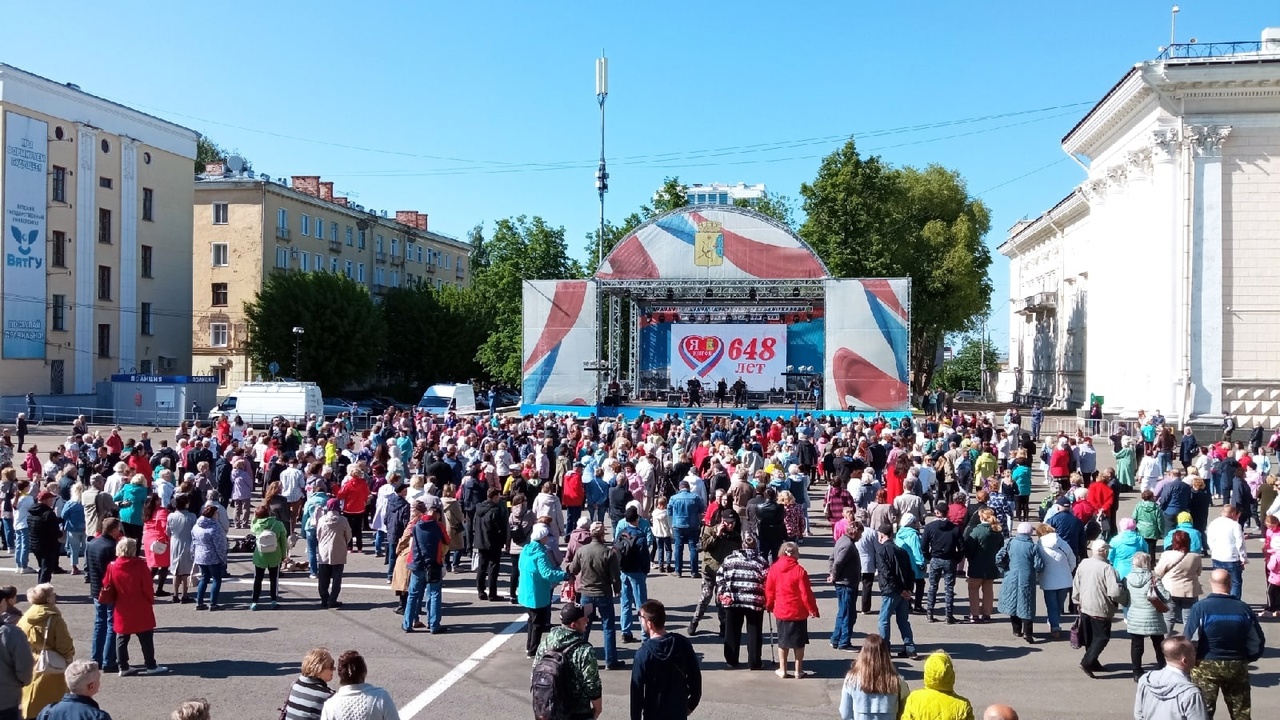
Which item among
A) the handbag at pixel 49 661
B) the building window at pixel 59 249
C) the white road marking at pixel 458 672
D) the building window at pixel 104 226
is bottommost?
the white road marking at pixel 458 672

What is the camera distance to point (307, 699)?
19.2 feet

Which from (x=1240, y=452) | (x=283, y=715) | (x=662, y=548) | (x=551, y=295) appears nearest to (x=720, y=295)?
(x=551, y=295)

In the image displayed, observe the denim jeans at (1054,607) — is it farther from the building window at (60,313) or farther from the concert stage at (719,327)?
the building window at (60,313)

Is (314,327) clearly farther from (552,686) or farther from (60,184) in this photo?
(552,686)

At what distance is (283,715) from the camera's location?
5953mm

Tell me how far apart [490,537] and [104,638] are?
4066mm

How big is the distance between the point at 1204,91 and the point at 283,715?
3239 cm

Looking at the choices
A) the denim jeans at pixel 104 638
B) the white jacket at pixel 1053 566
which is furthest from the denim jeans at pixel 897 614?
the denim jeans at pixel 104 638

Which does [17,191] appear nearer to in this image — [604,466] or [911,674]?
[604,466]

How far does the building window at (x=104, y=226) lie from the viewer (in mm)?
44500

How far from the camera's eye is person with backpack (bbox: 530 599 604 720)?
6.36m

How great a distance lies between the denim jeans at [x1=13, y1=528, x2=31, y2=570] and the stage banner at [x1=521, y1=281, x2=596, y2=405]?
23911 mm

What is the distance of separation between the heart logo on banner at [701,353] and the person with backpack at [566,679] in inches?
1294

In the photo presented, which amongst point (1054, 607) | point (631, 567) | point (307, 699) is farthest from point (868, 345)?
point (307, 699)
